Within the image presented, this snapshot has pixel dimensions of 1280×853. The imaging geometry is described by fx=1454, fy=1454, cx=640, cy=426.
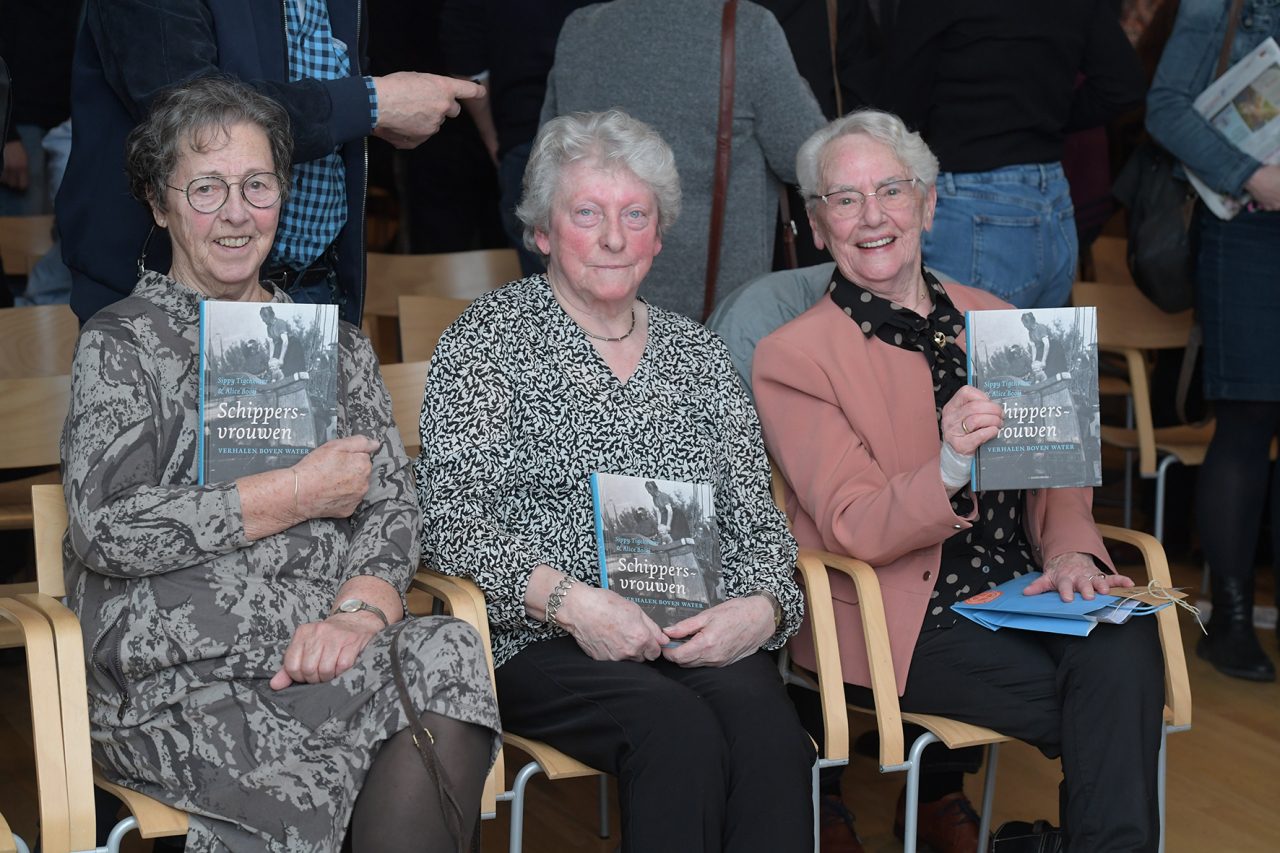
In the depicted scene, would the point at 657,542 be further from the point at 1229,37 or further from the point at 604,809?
the point at 1229,37

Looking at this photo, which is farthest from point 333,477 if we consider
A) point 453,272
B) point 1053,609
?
point 453,272

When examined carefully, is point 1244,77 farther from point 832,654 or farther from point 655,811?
point 655,811

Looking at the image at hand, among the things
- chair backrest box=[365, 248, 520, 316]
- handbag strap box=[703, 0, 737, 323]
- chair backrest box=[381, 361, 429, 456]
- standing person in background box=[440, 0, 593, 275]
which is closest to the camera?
chair backrest box=[381, 361, 429, 456]

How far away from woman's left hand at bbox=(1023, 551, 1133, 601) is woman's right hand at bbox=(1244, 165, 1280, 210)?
4.72 feet

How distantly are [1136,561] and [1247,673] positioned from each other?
3.37 feet

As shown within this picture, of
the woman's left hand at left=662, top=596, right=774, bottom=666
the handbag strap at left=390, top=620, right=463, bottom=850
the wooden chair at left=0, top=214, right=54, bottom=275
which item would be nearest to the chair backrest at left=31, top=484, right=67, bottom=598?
the handbag strap at left=390, top=620, right=463, bottom=850

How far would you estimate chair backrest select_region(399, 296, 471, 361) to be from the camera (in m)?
3.63

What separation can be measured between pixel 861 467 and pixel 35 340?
200 cm

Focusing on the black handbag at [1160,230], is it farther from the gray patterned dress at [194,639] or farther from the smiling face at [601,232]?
the gray patterned dress at [194,639]

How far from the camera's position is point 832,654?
2.57 meters

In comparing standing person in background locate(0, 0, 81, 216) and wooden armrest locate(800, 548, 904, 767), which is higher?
standing person in background locate(0, 0, 81, 216)

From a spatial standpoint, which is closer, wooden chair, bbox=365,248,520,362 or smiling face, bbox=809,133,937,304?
smiling face, bbox=809,133,937,304

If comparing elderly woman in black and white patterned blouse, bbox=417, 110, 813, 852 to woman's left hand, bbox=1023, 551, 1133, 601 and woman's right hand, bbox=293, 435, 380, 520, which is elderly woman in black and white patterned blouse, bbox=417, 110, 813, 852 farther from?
woman's left hand, bbox=1023, 551, 1133, 601

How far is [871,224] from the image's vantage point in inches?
112
